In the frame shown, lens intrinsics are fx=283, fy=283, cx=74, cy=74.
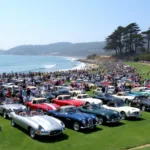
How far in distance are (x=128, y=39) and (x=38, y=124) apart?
384ft

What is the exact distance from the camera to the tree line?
124 meters

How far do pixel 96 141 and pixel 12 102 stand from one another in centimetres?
883

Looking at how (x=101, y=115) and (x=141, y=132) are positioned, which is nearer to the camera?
(x=141, y=132)

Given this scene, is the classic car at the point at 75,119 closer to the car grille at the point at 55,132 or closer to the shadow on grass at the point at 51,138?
the shadow on grass at the point at 51,138

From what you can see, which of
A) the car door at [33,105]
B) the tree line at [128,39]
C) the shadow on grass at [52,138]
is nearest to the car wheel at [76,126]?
the shadow on grass at [52,138]

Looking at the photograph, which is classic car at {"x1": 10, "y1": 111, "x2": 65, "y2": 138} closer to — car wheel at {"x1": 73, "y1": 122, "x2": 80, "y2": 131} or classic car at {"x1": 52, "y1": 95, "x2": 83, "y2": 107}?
car wheel at {"x1": 73, "y1": 122, "x2": 80, "y2": 131}

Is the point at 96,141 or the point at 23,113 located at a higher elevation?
the point at 23,113

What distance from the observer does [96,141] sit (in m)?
14.5

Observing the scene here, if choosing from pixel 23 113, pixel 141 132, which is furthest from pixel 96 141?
pixel 23 113

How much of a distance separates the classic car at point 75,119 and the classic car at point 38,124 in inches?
50.2

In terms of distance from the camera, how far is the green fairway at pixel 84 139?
13.6 metres

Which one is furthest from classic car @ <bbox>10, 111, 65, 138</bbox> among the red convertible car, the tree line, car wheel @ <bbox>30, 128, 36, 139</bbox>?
the tree line

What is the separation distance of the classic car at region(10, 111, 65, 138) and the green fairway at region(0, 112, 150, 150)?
1.38 ft

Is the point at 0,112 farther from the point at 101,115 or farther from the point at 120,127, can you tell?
the point at 120,127
